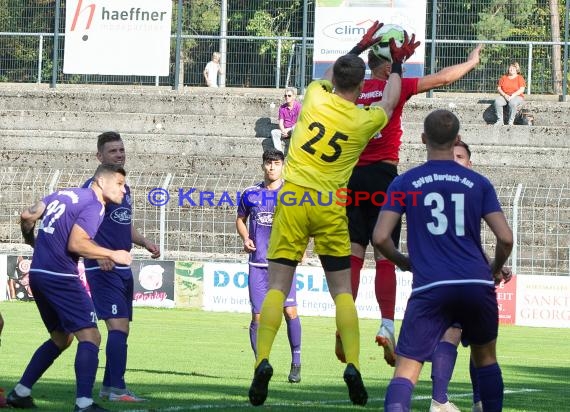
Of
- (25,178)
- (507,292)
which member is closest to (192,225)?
(25,178)

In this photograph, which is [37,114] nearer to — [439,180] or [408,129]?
[408,129]

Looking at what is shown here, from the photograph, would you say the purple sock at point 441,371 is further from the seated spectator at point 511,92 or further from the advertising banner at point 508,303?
the seated spectator at point 511,92

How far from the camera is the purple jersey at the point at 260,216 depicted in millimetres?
13156

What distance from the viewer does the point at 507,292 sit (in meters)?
22.1

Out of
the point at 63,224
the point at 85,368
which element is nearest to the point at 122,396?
the point at 85,368

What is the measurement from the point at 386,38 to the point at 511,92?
19.0 meters

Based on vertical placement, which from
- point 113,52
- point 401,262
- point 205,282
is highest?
point 113,52

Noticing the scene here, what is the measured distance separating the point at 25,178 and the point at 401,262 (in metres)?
17.6

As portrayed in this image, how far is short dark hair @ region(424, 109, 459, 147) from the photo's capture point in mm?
7090

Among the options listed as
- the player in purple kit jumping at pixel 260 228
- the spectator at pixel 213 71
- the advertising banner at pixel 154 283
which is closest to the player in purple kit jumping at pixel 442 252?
the player in purple kit jumping at pixel 260 228

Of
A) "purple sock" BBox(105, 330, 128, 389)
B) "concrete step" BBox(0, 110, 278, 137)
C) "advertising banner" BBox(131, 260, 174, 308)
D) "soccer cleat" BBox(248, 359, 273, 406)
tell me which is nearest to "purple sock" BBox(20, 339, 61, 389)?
"purple sock" BBox(105, 330, 128, 389)

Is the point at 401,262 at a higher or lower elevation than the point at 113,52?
lower

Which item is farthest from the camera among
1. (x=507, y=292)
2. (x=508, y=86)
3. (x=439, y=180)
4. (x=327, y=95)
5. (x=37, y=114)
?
(x=37, y=114)

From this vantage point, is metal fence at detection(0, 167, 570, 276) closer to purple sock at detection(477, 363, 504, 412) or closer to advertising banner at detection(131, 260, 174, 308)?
advertising banner at detection(131, 260, 174, 308)
